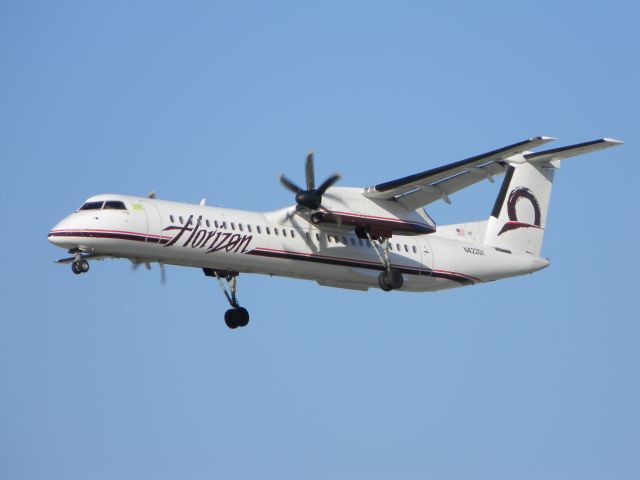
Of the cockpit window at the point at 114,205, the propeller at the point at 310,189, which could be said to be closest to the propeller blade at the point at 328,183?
the propeller at the point at 310,189

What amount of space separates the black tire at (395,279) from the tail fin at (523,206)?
3423mm

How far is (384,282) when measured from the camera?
28.1 m

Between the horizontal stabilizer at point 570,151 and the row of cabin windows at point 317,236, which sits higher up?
the horizontal stabilizer at point 570,151

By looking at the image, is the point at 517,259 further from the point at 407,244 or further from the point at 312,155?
the point at 312,155

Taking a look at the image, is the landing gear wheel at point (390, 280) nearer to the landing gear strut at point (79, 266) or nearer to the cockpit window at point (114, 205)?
the cockpit window at point (114, 205)

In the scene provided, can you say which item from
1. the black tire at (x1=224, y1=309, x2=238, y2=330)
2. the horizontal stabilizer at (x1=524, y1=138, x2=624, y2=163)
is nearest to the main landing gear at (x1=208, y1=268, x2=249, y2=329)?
the black tire at (x1=224, y1=309, x2=238, y2=330)

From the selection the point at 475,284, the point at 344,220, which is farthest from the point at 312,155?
the point at 475,284

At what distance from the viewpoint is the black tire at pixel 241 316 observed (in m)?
29.2

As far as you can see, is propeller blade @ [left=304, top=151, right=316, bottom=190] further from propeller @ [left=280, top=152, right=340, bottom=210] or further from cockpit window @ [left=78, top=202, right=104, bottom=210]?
cockpit window @ [left=78, top=202, right=104, bottom=210]

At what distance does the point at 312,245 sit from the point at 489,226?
5.70 meters

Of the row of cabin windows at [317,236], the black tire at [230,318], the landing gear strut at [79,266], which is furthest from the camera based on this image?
the black tire at [230,318]

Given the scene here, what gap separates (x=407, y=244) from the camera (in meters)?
29.3

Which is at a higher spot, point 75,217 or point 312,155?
point 312,155

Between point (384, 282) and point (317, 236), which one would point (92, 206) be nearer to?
point (317, 236)
